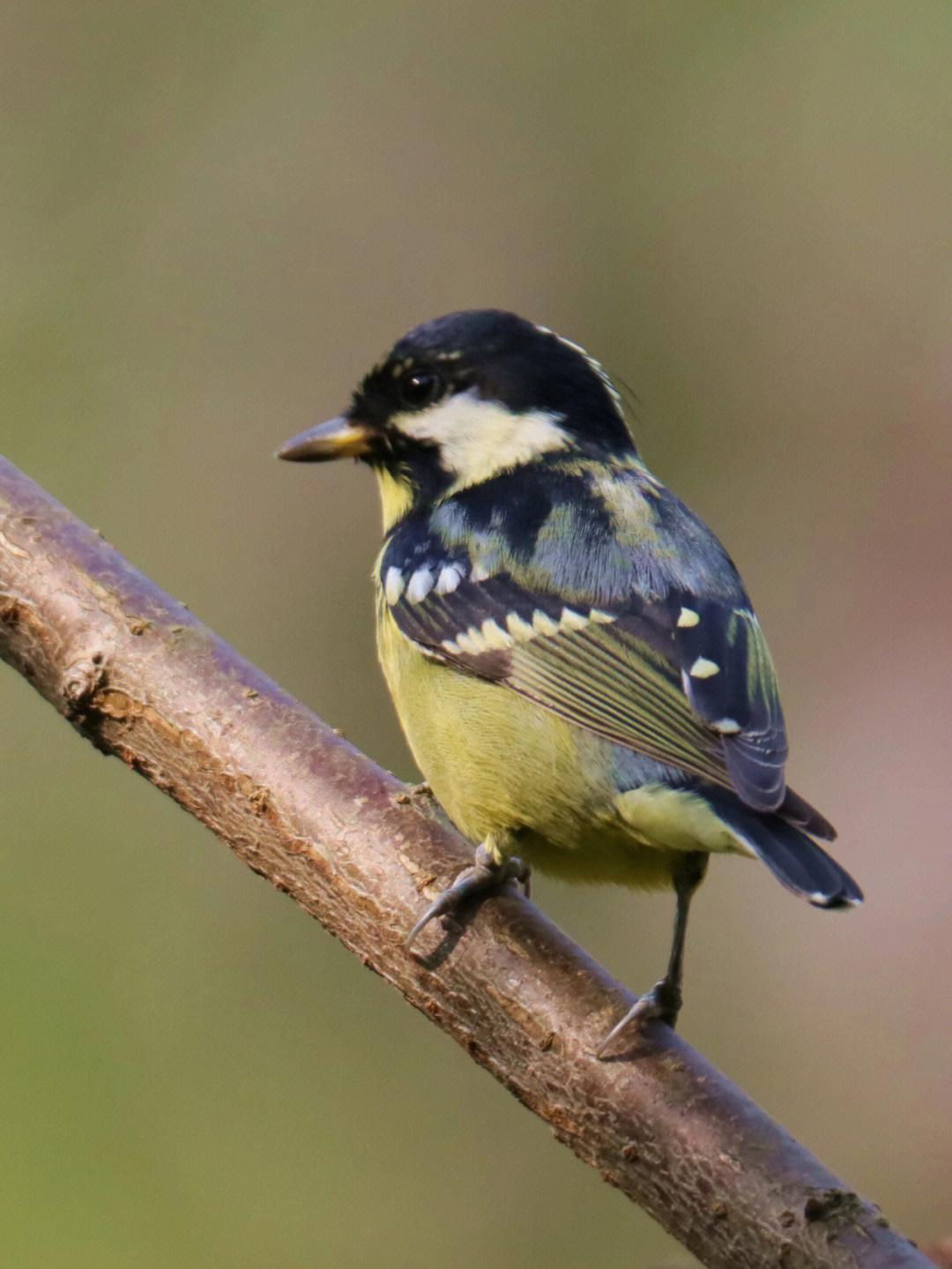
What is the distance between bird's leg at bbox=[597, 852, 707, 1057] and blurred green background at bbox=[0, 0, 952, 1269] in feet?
7.62

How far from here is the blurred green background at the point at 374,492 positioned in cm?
464

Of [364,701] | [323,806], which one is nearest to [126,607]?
[323,806]

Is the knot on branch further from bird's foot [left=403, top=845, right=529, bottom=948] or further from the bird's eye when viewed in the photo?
the bird's eye

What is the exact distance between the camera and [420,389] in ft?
9.93

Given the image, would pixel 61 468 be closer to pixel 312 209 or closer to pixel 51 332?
pixel 51 332

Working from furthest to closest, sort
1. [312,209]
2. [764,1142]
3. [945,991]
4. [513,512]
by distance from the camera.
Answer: [312,209]
[945,991]
[513,512]
[764,1142]

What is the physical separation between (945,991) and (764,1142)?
297 centimetres

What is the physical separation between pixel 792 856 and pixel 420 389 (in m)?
1.41

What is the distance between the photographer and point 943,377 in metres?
5.39

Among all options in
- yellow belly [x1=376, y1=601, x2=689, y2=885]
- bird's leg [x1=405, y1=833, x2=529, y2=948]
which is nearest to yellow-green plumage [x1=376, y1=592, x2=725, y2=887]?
yellow belly [x1=376, y1=601, x2=689, y2=885]

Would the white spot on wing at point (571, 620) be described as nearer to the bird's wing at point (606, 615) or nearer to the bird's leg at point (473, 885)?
the bird's wing at point (606, 615)

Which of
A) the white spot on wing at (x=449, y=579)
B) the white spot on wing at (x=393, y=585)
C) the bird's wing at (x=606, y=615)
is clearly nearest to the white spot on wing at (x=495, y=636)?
the bird's wing at (x=606, y=615)

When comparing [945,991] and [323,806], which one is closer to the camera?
[323,806]

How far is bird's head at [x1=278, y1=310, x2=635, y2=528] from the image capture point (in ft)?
9.85
